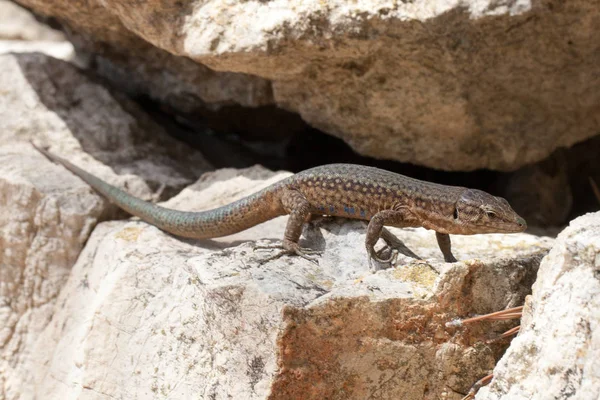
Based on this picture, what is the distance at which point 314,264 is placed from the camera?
3.70 m

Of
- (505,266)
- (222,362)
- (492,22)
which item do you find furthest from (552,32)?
(222,362)

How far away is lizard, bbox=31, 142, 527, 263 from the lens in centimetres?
374

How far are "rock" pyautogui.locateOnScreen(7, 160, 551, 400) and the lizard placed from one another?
154mm

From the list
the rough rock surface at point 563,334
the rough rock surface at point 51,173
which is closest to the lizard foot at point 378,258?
the rough rock surface at point 563,334

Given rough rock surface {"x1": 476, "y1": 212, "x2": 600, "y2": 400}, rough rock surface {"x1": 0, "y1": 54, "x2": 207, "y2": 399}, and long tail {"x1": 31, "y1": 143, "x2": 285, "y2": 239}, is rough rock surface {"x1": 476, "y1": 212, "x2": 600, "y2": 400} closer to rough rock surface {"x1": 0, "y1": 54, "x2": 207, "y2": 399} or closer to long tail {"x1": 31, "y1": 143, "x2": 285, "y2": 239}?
long tail {"x1": 31, "y1": 143, "x2": 285, "y2": 239}

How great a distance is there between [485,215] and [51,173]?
330cm

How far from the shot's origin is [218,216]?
14.0 ft

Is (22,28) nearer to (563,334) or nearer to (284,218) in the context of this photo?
(284,218)

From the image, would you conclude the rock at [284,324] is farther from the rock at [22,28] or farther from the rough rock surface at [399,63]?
the rock at [22,28]

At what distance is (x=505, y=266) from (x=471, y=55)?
5.69 feet

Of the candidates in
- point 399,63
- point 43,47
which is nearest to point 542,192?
point 399,63

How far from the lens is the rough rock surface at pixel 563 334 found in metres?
2.47

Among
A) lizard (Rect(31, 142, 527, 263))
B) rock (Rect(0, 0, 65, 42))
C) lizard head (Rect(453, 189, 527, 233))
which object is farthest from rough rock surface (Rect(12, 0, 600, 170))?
rock (Rect(0, 0, 65, 42))

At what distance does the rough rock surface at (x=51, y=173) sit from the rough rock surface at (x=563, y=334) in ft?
10.6
